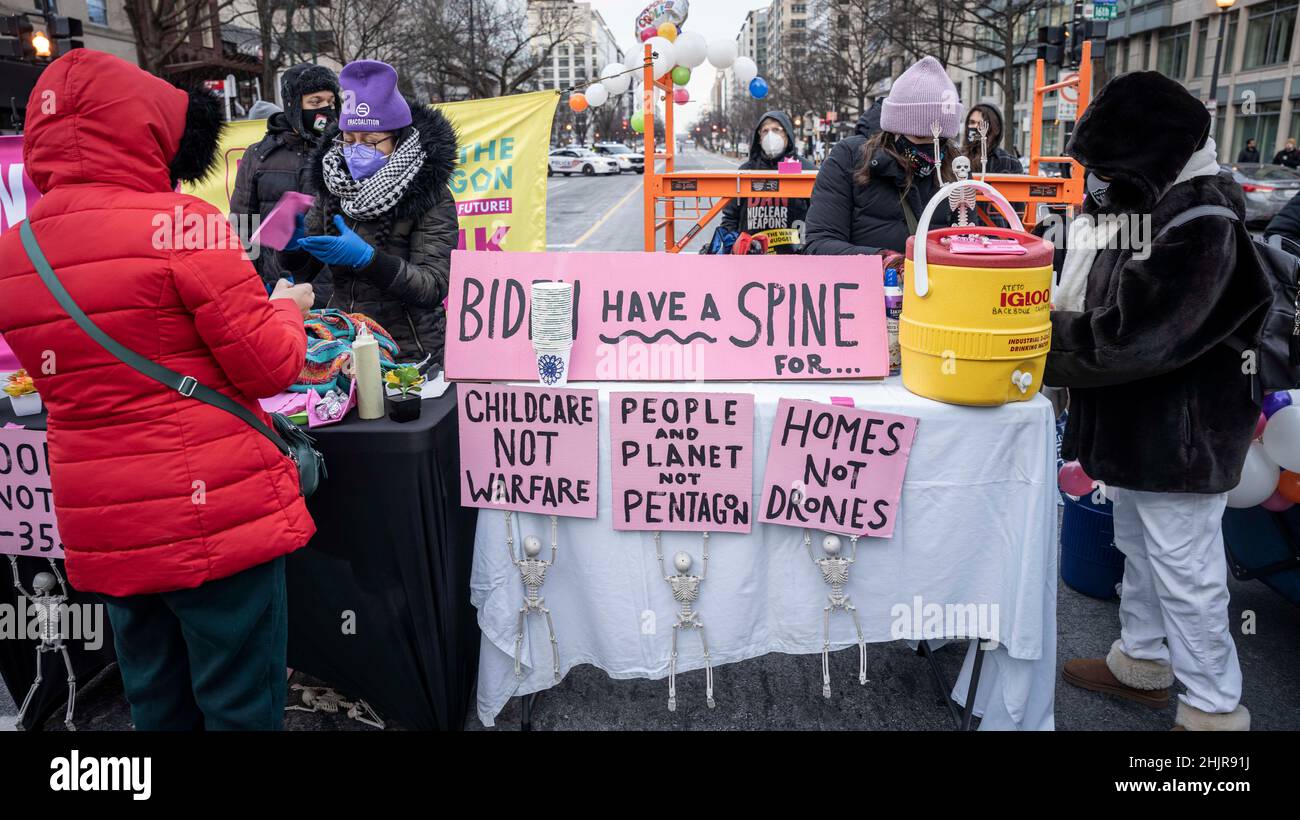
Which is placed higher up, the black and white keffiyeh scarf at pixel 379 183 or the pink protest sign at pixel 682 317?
the black and white keffiyeh scarf at pixel 379 183

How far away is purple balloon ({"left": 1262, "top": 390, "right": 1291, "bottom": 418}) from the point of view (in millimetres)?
3045

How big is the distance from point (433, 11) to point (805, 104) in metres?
29.1

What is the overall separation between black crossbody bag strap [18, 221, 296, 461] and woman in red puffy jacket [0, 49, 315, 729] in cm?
2

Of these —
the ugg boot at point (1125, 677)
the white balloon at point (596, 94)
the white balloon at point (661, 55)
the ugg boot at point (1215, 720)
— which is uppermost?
the white balloon at point (661, 55)

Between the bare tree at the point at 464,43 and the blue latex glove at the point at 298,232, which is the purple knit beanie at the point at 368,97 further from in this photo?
the bare tree at the point at 464,43

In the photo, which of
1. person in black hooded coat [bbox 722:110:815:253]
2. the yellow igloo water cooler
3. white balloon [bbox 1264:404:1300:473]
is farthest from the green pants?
person in black hooded coat [bbox 722:110:815:253]

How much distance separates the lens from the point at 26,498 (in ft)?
8.57

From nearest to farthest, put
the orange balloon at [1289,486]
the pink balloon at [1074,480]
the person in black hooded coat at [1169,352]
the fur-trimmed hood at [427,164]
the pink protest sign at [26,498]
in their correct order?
the person in black hooded coat at [1169,352]
the pink protest sign at [26,498]
the orange balloon at [1289,486]
the fur-trimmed hood at [427,164]
the pink balloon at [1074,480]

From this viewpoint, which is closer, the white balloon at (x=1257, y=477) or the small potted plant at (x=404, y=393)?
the small potted plant at (x=404, y=393)

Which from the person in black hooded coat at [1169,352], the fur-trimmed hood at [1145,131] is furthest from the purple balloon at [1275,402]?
the fur-trimmed hood at [1145,131]

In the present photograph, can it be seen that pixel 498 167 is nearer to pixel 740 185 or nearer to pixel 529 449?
pixel 740 185

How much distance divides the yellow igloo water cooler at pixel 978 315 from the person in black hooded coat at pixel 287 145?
3.26 metres

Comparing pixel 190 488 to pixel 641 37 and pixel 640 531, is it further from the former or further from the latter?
pixel 641 37

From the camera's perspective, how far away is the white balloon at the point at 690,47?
33.1 feet
